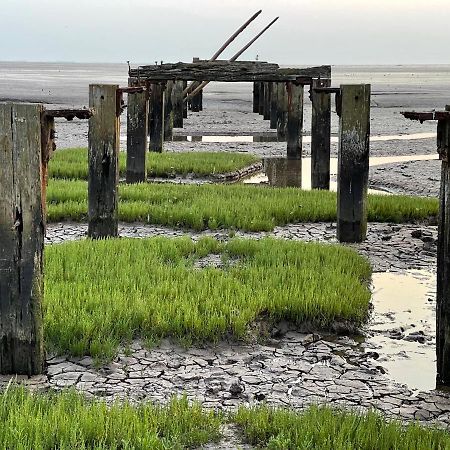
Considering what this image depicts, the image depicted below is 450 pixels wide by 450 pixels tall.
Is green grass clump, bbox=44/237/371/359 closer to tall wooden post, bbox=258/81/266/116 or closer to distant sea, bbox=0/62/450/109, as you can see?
tall wooden post, bbox=258/81/266/116

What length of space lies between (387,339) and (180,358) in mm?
1683

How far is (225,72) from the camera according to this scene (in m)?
16.3

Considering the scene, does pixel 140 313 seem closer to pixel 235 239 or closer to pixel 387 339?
pixel 387 339

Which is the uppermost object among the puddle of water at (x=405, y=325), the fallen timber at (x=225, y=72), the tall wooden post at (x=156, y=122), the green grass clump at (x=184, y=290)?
the fallen timber at (x=225, y=72)

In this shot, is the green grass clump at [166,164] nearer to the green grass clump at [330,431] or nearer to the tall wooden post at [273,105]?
the tall wooden post at [273,105]

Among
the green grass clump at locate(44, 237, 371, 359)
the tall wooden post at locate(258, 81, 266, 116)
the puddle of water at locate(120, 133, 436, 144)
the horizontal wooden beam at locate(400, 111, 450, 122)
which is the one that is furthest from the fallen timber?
the tall wooden post at locate(258, 81, 266, 116)

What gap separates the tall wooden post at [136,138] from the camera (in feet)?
47.6

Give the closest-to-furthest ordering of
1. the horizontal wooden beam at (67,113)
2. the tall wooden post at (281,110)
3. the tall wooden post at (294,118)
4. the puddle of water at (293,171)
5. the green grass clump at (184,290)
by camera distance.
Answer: the horizontal wooden beam at (67,113) < the green grass clump at (184,290) < the puddle of water at (293,171) < the tall wooden post at (294,118) < the tall wooden post at (281,110)

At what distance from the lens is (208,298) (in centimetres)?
675

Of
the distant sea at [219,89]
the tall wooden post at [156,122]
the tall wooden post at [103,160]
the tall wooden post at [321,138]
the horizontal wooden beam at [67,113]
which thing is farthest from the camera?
the distant sea at [219,89]

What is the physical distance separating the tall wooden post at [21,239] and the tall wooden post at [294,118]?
13.7 m

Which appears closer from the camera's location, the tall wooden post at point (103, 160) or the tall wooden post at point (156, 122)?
the tall wooden post at point (103, 160)

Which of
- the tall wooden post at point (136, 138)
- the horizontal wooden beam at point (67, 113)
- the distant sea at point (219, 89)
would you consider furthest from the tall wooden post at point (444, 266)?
the distant sea at point (219, 89)

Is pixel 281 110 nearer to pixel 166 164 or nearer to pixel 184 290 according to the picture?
pixel 166 164
